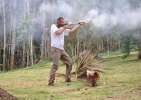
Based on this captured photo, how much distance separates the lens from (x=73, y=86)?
11078 millimetres

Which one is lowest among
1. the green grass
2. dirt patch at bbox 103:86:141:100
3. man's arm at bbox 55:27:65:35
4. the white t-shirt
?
the green grass

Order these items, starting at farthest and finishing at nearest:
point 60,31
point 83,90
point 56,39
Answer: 1. point 56,39
2. point 60,31
3. point 83,90

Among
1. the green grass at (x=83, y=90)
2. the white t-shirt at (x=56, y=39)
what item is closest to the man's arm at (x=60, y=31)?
the white t-shirt at (x=56, y=39)

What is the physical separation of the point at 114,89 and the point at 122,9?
4508mm

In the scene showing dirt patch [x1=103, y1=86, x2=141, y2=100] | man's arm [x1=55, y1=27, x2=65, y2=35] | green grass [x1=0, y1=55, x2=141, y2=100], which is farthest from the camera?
man's arm [x1=55, y1=27, x2=65, y2=35]

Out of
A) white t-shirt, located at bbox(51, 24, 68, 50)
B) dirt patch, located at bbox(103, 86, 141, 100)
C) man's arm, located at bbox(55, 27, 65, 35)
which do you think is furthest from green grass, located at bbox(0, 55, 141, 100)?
man's arm, located at bbox(55, 27, 65, 35)

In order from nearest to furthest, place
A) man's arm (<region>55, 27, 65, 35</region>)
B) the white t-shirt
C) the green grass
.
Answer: the green grass
man's arm (<region>55, 27, 65, 35</region>)
the white t-shirt

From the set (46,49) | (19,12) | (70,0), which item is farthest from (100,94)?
(19,12)

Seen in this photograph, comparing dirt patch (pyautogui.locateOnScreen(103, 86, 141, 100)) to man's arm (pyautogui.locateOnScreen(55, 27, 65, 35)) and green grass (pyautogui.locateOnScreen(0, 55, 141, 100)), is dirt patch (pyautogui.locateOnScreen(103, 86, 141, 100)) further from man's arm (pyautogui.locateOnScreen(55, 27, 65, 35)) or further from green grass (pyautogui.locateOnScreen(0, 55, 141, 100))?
man's arm (pyautogui.locateOnScreen(55, 27, 65, 35))

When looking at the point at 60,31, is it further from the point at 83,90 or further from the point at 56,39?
the point at 83,90

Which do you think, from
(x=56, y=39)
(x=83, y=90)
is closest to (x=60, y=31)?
(x=56, y=39)

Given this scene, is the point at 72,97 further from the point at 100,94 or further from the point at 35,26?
the point at 35,26

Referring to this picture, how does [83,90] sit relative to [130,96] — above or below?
below

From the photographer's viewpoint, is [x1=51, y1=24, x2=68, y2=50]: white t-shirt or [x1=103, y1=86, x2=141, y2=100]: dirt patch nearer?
[x1=103, y1=86, x2=141, y2=100]: dirt patch
